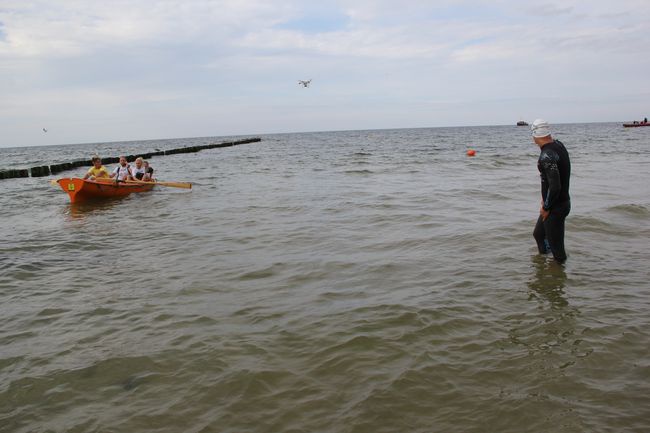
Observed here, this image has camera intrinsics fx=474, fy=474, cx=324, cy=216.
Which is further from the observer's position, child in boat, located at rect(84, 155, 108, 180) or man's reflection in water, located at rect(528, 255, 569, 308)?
child in boat, located at rect(84, 155, 108, 180)

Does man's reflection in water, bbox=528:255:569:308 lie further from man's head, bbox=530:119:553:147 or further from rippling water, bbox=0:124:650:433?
man's head, bbox=530:119:553:147

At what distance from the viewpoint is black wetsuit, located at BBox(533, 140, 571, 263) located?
20.8ft

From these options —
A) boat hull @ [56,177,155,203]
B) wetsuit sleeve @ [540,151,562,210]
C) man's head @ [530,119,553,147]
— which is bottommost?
boat hull @ [56,177,155,203]

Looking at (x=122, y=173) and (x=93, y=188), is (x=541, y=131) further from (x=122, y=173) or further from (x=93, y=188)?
(x=122, y=173)

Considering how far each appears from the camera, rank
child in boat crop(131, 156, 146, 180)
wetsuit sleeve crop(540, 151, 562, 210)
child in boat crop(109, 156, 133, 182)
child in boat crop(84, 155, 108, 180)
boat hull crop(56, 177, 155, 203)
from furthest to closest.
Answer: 1. child in boat crop(131, 156, 146, 180)
2. child in boat crop(109, 156, 133, 182)
3. child in boat crop(84, 155, 108, 180)
4. boat hull crop(56, 177, 155, 203)
5. wetsuit sleeve crop(540, 151, 562, 210)

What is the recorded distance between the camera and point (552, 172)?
20.7 ft

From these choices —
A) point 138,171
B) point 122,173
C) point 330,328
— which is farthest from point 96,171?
point 330,328

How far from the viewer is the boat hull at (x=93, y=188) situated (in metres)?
15.5

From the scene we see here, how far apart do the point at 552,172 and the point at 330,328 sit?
3.66 meters

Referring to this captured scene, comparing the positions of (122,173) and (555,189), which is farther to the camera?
(122,173)

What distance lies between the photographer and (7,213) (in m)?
14.9

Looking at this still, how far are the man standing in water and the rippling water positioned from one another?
1.68 ft

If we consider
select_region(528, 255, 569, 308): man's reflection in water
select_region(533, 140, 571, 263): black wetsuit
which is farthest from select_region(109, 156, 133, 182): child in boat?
select_region(533, 140, 571, 263): black wetsuit

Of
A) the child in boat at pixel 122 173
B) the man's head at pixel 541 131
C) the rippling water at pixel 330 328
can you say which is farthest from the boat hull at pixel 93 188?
the man's head at pixel 541 131
